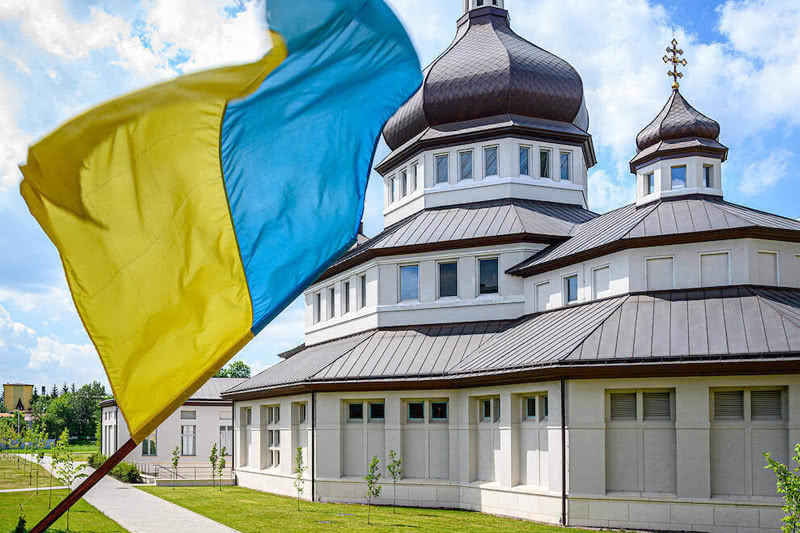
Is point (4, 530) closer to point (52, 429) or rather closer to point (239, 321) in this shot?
point (239, 321)

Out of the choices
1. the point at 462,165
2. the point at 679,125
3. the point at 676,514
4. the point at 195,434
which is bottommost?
the point at 195,434

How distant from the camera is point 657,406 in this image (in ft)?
78.2

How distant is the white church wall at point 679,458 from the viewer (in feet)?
73.4

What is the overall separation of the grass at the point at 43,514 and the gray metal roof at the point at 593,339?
8199mm

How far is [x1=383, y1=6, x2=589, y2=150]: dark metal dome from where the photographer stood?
3741 centimetres

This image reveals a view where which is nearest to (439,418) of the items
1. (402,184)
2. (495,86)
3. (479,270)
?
(479,270)

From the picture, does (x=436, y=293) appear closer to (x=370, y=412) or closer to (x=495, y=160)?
(x=370, y=412)

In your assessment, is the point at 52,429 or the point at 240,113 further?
the point at 52,429

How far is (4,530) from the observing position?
74.3 feet

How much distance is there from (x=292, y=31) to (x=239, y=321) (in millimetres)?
2679

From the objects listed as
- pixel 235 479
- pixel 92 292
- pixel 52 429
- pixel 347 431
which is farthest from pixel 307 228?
pixel 52 429

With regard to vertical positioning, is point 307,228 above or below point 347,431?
above

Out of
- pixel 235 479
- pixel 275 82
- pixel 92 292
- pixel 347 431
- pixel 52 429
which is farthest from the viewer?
pixel 52 429

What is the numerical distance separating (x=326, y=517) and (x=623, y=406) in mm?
9046
